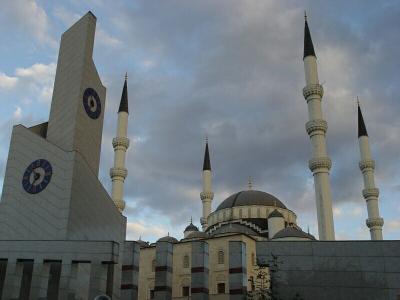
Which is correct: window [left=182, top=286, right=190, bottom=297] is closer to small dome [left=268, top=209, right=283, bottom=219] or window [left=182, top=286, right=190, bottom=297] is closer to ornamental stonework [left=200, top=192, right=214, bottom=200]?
small dome [left=268, top=209, right=283, bottom=219]

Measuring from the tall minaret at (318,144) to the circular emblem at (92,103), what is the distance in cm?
2396

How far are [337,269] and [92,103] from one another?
53.7 feet

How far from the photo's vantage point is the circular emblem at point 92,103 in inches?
1056

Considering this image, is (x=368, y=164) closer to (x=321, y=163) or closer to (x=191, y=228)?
(x=321, y=163)

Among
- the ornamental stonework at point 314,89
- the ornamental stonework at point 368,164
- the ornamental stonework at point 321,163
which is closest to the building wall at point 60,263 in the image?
the ornamental stonework at point 321,163

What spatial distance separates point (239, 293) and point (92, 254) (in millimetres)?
7972

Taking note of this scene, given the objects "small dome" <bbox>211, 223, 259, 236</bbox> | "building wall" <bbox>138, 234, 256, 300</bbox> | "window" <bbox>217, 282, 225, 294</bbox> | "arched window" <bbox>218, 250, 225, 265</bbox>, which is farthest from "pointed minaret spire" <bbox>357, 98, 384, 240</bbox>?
"window" <bbox>217, 282, 225, 294</bbox>

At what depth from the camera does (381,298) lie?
67.2ft

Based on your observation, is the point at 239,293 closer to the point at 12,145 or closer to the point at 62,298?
the point at 62,298

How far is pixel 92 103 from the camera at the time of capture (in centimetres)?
2767

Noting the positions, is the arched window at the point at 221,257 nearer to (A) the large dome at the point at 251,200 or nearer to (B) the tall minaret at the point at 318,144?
(B) the tall minaret at the point at 318,144

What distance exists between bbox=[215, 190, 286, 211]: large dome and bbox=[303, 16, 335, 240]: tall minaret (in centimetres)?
1806

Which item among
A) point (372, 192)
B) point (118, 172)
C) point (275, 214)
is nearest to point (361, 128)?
point (372, 192)

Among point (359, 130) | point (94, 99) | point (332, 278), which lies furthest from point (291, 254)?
point (359, 130)
